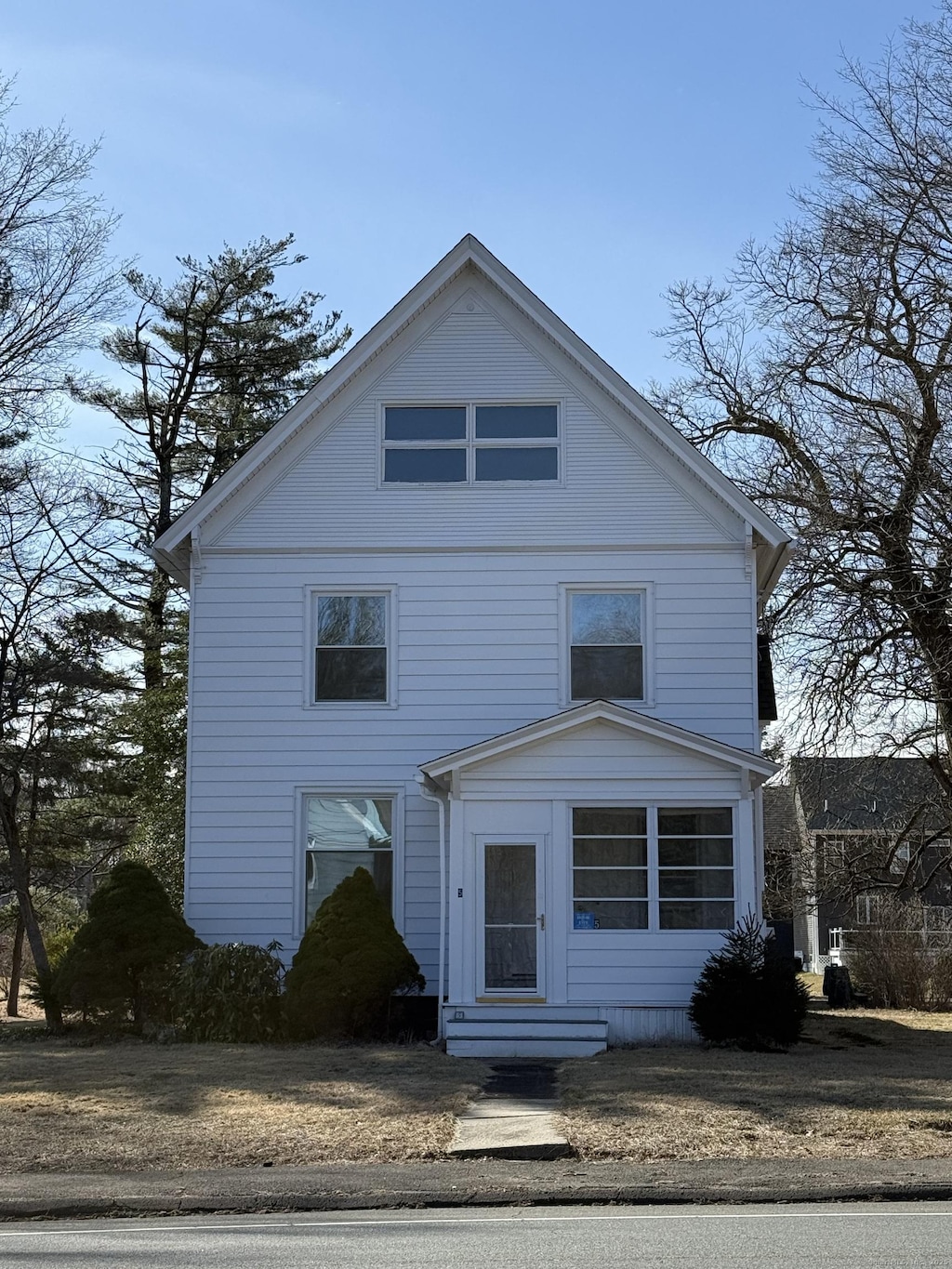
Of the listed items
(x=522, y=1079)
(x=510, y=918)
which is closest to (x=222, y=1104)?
(x=522, y=1079)

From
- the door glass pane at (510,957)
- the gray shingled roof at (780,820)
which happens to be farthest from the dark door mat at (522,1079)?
the gray shingled roof at (780,820)

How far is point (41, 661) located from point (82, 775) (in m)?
2.57

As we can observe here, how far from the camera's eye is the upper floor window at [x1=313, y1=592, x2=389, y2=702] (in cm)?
1966

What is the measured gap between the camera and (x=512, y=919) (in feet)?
57.2

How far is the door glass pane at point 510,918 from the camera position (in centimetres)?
1728

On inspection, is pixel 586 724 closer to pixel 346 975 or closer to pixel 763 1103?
pixel 346 975

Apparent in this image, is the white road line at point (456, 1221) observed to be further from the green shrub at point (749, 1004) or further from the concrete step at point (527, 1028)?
the concrete step at point (527, 1028)

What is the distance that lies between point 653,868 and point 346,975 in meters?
3.93

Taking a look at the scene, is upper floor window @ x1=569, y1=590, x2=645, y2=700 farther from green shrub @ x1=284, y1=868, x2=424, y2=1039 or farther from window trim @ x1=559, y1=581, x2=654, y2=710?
green shrub @ x1=284, y1=868, x2=424, y2=1039

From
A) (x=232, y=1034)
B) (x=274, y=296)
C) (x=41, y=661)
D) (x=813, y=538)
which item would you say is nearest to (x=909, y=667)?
(x=813, y=538)

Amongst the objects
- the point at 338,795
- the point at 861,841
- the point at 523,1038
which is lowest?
the point at 523,1038

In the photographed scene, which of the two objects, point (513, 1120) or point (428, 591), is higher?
point (428, 591)

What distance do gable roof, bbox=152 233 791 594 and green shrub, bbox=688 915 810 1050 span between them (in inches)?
239

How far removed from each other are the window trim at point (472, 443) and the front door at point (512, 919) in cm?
528
